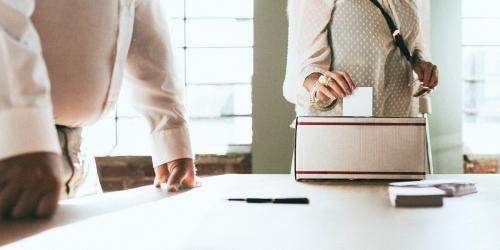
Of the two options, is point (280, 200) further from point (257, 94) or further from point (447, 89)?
point (447, 89)

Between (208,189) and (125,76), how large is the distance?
0.40 m

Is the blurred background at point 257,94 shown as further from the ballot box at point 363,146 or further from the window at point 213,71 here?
the ballot box at point 363,146

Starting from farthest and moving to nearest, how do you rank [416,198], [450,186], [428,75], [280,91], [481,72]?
[481,72]
[280,91]
[428,75]
[450,186]
[416,198]

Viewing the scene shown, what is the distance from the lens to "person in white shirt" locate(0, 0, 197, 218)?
0.77m

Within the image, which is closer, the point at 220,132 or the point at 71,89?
the point at 71,89

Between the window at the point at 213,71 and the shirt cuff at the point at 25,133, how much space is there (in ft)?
10.8

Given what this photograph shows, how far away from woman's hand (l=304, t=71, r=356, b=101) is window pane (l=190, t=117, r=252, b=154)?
8.35ft

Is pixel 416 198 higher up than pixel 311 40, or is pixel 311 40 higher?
pixel 311 40

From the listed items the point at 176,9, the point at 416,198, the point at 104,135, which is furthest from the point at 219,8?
the point at 416,198

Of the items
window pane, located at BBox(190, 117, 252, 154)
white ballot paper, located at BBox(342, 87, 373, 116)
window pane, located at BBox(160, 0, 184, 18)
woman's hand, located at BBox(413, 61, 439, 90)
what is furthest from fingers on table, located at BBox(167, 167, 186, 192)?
window pane, located at BBox(160, 0, 184, 18)

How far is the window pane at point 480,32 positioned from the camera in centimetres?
411

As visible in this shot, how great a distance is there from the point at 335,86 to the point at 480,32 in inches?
122

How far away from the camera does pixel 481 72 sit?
161 inches

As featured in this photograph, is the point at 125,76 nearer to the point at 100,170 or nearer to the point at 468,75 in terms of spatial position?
the point at 100,170
